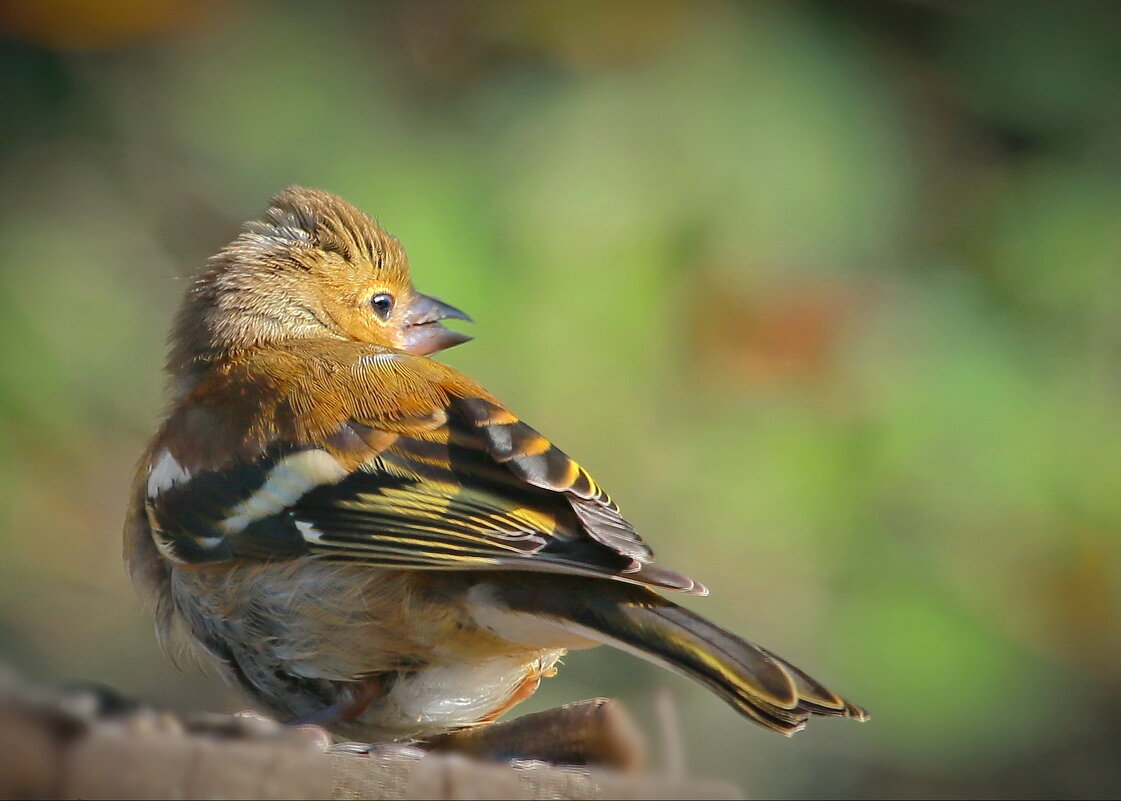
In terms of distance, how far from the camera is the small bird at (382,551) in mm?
2160

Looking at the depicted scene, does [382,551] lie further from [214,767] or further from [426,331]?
[426,331]

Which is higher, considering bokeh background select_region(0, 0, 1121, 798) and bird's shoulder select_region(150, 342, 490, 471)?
bokeh background select_region(0, 0, 1121, 798)

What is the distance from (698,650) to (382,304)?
1.66 m

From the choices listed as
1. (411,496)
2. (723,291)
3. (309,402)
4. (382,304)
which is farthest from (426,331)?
(723,291)

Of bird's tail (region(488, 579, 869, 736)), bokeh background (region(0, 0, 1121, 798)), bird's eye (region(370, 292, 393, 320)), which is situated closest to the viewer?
bird's tail (region(488, 579, 869, 736))

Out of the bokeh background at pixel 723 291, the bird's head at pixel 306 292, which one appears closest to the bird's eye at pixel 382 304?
the bird's head at pixel 306 292

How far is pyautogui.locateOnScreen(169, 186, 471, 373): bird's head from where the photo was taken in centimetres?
311

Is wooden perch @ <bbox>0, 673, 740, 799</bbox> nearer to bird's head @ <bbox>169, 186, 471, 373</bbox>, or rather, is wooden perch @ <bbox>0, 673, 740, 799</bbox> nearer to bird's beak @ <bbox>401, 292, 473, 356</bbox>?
bird's head @ <bbox>169, 186, 471, 373</bbox>

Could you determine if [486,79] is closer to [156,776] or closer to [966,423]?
[966,423]

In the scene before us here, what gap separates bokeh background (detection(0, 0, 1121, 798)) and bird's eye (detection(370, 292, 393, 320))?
1145mm

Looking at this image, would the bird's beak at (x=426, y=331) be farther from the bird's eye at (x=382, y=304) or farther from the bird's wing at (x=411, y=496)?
the bird's wing at (x=411, y=496)

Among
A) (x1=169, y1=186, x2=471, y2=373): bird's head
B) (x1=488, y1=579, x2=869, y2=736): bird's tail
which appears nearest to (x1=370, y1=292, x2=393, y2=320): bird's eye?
(x1=169, y1=186, x2=471, y2=373): bird's head

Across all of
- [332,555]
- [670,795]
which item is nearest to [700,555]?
[332,555]

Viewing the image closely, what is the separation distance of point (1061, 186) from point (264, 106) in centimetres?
304
